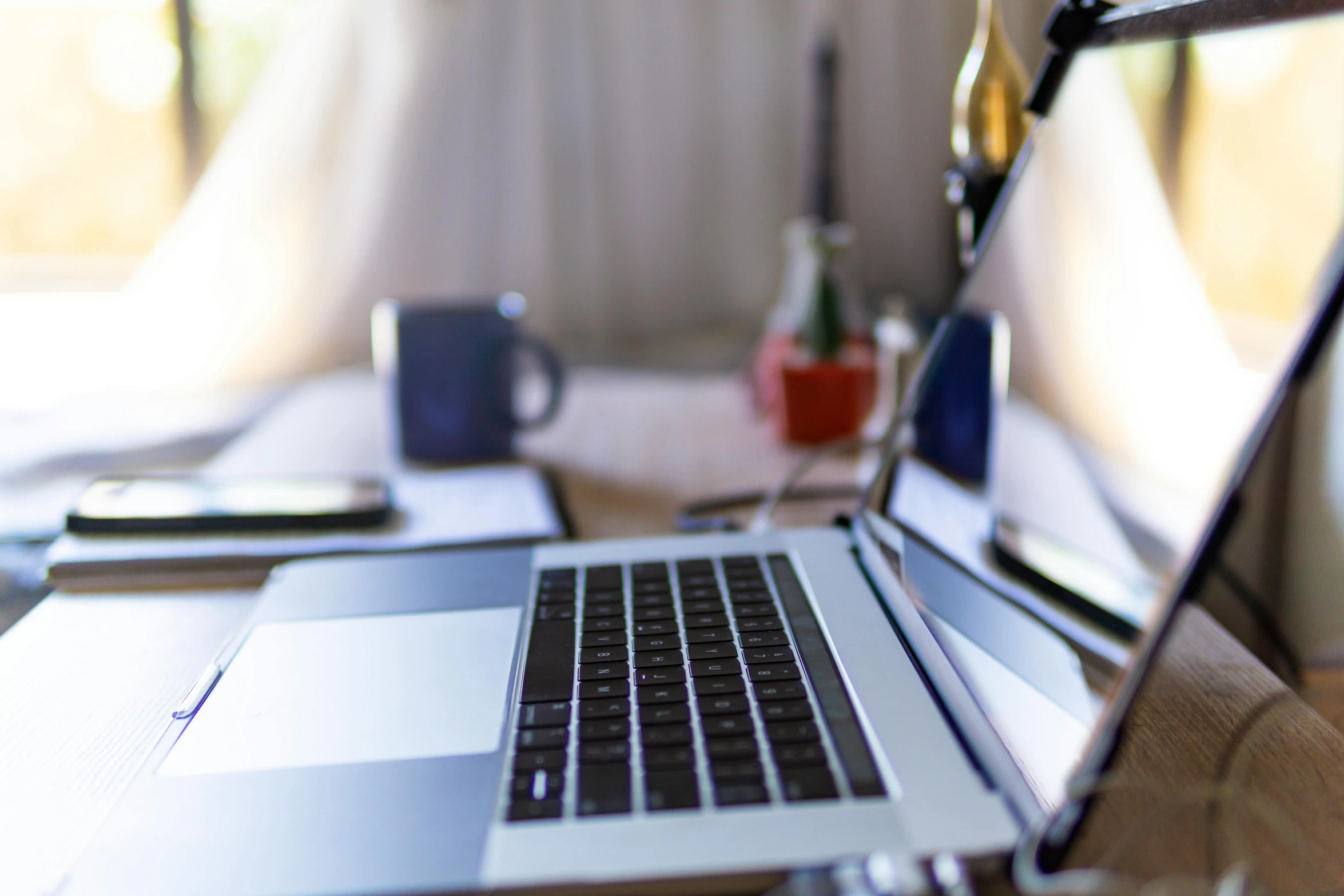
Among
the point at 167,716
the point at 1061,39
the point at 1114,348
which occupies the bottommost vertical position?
the point at 167,716

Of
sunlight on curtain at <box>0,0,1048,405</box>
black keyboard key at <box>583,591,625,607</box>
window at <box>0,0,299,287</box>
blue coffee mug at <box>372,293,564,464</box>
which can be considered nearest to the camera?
black keyboard key at <box>583,591,625,607</box>

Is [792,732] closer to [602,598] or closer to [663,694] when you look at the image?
[663,694]

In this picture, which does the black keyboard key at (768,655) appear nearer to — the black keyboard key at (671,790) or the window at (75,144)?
the black keyboard key at (671,790)

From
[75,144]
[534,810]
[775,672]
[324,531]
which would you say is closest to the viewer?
[534,810]

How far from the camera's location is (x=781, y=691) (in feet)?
1.39

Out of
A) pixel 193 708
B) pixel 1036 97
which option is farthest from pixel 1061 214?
pixel 193 708

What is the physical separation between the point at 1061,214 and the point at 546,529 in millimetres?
367

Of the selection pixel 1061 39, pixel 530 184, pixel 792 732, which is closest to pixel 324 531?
pixel 792 732

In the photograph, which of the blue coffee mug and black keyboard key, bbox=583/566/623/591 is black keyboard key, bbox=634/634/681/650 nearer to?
black keyboard key, bbox=583/566/623/591

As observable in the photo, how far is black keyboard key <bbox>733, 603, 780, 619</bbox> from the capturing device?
507 millimetres

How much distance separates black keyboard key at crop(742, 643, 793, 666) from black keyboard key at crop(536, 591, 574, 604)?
0.12 m

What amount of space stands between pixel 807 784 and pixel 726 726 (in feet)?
0.17

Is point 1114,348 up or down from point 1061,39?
down

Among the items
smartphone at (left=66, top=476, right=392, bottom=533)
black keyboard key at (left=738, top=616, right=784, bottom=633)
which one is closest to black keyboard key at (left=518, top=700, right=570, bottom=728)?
black keyboard key at (left=738, top=616, right=784, bottom=633)
